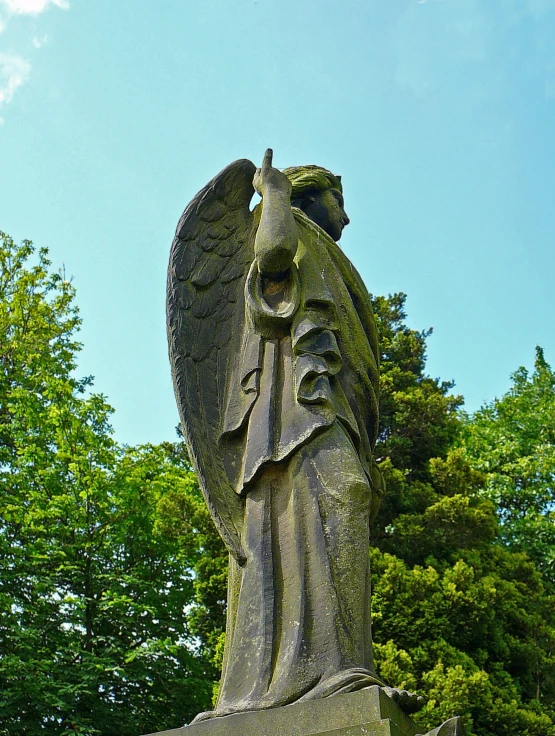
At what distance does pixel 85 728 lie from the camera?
37.6ft

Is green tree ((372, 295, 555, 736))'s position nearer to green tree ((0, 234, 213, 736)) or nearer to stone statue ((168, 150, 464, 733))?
green tree ((0, 234, 213, 736))

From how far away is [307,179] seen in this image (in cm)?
558

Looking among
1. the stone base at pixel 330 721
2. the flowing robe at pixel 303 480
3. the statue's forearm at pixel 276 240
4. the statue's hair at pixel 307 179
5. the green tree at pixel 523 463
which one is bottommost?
the stone base at pixel 330 721

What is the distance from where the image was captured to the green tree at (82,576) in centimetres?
1225

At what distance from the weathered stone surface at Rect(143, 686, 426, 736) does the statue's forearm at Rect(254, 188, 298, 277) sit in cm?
226

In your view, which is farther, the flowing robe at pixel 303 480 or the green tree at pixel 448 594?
the green tree at pixel 448 594

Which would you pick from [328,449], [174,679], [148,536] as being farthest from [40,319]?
[328,449]

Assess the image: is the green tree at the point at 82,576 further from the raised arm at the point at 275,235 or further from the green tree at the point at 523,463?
the raised arm at the point at 275,235

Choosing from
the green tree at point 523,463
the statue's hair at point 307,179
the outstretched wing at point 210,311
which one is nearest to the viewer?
the outstretched wing at point 210,311

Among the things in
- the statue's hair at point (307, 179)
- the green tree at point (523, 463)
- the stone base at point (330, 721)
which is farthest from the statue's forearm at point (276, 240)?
the green tree at point (523, 463)

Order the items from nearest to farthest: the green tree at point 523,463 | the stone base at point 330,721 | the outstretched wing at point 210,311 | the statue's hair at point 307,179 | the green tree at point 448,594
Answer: the stone base at point 330,721 < the outstretched wing at point 210,311 < the statue's hair at point 307,179 < the green tree at point 448,594 < the green tree at point 523,463

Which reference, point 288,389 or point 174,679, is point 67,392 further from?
point 288,389

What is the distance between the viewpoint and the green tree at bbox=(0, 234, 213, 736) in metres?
12.2

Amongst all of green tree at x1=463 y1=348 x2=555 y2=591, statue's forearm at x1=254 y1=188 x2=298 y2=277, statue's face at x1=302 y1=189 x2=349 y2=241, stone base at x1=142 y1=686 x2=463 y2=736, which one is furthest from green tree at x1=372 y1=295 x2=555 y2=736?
stone base at x1=142 y1=686 x2=463 y2=736
